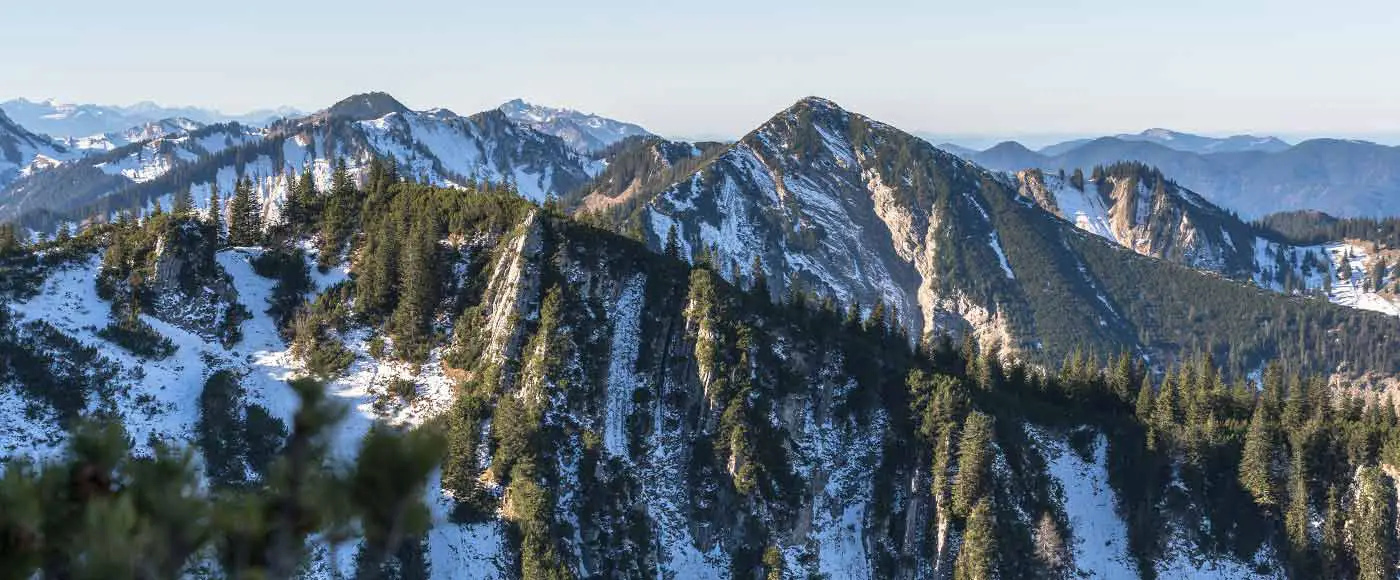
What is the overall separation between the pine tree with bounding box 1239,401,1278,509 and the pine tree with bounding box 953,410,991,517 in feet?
86.2

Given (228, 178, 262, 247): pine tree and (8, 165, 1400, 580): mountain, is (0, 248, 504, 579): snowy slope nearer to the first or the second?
(8, 165, 1400, 580): mountain

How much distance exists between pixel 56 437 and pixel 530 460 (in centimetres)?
3294

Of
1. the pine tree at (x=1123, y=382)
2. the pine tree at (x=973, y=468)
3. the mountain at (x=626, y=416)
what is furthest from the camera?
the pine tree at (x=1123, y=382)

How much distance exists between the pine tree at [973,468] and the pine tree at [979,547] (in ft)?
3.05

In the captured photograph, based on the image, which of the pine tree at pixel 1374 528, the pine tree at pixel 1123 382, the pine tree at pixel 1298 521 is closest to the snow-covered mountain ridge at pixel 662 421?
the pine tree at pixel 1298 521

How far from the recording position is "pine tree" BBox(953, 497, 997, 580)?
7238cm

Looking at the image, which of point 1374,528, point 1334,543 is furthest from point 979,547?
Result: point 1374,528

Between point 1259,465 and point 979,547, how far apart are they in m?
29.9

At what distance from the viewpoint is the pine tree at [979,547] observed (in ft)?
237

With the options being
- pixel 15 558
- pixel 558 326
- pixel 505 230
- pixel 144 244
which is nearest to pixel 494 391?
pixel 558 326

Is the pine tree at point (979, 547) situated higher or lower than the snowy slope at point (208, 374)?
lower

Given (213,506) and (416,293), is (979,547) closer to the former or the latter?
(416,293)

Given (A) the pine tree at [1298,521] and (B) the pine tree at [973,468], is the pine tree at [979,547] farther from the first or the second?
(A) the pine tree at [1298,521]

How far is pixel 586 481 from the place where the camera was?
236 feet
